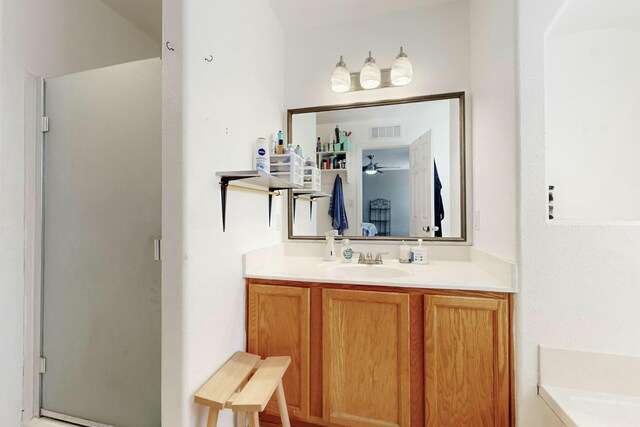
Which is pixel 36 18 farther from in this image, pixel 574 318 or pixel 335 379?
pixel 574 318

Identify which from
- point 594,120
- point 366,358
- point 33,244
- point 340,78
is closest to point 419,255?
point 366,358

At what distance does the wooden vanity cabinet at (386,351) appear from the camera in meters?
1.14

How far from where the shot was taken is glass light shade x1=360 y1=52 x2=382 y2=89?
5.84 ft

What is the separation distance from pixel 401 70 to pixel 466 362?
1.70 metres

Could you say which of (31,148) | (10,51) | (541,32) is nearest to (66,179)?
(31,148)

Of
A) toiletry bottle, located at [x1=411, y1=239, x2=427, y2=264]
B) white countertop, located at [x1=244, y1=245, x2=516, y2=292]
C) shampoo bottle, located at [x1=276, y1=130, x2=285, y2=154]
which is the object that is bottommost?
white countertop, located at [x1=244, y1=245, x2=516, y2=292]

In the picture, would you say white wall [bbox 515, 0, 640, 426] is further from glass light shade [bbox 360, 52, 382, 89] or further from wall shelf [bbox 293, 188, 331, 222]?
wall shelf [bbox 293, 188, 331, 222]

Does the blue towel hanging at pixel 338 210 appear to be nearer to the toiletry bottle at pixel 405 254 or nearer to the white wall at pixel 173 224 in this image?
the toiletry bottle at pixel 405 254

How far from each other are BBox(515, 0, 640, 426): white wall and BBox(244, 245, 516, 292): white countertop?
14 centimetres

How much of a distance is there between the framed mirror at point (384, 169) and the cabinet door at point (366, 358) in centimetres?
68

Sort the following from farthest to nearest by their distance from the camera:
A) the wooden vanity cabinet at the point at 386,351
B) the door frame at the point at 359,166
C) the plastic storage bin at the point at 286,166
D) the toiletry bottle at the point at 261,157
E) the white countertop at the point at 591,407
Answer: the door frame at the point at 359,166
the plastic storage bin at the point at 286,166
the toiletry bottle at the point at 261,157
the wooden vanity cabinet at the point at 386,351
the white countertop at the point at 591,407

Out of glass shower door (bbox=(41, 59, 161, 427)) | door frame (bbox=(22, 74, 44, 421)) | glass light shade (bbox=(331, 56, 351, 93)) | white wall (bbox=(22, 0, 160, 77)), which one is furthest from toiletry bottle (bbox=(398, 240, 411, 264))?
white wall (bbox=(22, 0, 160, 77))

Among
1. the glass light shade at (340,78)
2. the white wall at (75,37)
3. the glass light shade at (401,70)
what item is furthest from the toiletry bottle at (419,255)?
the white wall at (75,37)

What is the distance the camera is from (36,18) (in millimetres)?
1487
